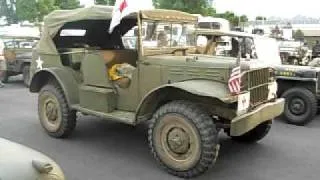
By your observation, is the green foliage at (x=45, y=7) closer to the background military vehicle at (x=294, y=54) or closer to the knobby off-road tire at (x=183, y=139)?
the background military vehicle at (x=294, y=54)

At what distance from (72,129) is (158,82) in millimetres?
1818

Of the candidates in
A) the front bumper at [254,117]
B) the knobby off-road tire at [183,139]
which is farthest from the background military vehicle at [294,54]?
the knobby off-road tire at [183,139]

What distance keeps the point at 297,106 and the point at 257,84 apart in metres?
3.02

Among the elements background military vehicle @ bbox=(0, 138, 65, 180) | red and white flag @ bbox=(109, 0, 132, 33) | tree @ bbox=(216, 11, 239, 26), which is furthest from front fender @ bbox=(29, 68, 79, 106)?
tree @ bbox=(216, 11, 239, 26)

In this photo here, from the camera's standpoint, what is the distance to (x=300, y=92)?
862 centimetres

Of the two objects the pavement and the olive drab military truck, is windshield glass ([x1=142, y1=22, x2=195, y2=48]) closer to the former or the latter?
the olive drab military truck

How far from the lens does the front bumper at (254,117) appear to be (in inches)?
212

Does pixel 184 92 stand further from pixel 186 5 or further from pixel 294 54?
pixel 186 5

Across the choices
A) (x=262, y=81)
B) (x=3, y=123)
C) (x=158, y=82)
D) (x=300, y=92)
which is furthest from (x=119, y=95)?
(x=300, y=92)

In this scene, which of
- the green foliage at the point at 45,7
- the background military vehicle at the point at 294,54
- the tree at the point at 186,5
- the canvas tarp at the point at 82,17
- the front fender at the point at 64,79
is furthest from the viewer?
the green foliage at the point at 45,7

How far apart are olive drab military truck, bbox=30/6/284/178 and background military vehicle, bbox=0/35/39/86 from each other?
6543mm

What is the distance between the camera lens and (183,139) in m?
5.48

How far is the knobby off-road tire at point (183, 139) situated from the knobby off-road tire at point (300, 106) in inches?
146

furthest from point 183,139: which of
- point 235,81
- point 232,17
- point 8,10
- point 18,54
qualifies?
point 8,10
